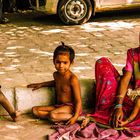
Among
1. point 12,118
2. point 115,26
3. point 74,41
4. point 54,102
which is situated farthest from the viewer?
point 115,26

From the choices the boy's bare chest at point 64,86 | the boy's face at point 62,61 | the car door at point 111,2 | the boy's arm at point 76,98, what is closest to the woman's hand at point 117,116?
the boy's arm at point 76,98

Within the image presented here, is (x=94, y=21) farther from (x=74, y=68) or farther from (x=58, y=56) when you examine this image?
(x=58, y=56)

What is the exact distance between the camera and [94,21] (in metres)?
10.3

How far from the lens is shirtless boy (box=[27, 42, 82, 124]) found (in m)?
4.59

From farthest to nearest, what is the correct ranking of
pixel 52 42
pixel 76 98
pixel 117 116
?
pixel 52 42
pixel 76 98
pixel 117 116

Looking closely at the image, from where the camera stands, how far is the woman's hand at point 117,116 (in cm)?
441

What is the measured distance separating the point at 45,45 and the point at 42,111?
323 centimetres

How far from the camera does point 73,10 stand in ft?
31.8

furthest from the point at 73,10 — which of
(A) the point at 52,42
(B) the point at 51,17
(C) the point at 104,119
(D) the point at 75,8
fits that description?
(C) the point at 104,119

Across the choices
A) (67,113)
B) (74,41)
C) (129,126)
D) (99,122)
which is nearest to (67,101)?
(67,113)

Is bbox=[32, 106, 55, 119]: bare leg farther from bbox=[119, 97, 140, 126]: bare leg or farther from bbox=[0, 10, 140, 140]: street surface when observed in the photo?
bbox=[119, 97, 140, 126]: bare leg

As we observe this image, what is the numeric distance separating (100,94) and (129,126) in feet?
1.83

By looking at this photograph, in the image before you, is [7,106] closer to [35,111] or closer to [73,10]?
[35,111]

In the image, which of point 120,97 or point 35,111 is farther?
point 35,111
